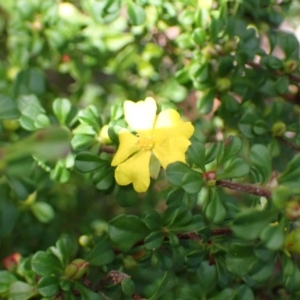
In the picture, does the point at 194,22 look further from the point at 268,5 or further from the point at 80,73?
the point at 80,73

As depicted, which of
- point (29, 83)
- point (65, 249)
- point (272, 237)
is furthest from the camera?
point (29, 83)

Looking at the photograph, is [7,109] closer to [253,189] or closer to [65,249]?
[65,249]

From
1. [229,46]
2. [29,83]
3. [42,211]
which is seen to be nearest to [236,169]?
[229,46]

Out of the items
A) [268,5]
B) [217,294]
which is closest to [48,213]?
[217,294]

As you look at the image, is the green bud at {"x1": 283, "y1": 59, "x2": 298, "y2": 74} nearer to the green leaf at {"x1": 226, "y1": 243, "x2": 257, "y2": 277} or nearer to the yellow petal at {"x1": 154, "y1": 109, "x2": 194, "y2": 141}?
the yellow petal at {"x1": 154, "y1": 109, "x2": 194, "y2": 141}

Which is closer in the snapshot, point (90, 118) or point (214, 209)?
point (214, 209)

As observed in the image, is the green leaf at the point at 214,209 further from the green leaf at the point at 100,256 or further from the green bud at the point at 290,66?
the green bud at the point at 290,66

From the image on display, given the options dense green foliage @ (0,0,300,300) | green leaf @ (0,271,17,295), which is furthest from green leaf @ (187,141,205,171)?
green leaf @ (0,271,17,295)
